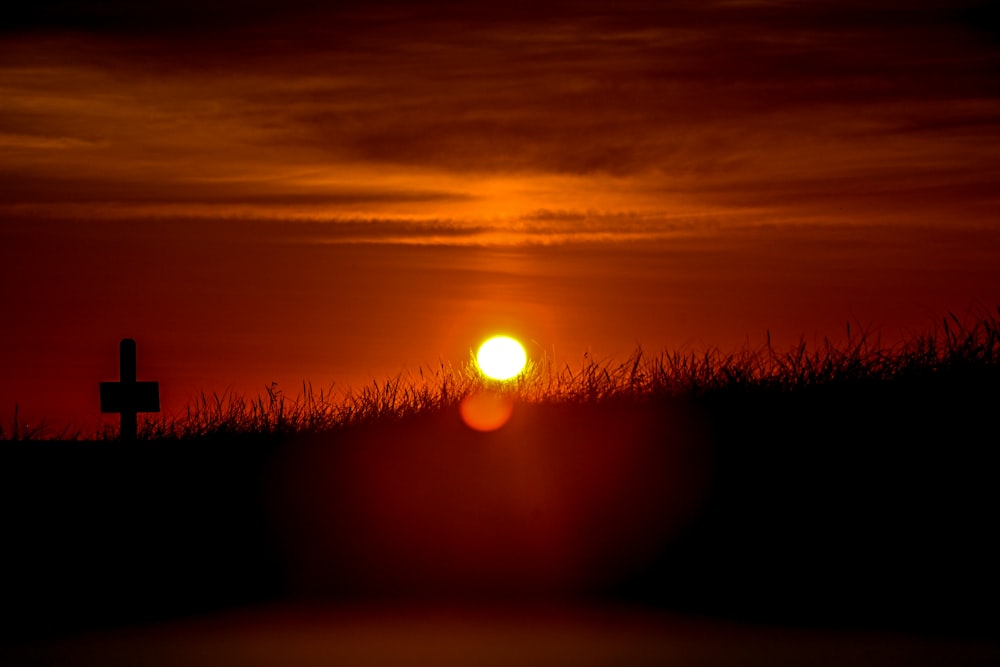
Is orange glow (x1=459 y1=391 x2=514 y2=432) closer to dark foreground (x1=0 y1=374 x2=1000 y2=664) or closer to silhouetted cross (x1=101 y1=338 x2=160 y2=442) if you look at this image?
dark foreground (x1=0 y1=374 x2=1000 y2=664)

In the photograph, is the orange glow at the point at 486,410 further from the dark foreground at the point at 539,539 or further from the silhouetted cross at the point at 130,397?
the silhouetted cross at the point at 130,397

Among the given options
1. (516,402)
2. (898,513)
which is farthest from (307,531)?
(898,513)

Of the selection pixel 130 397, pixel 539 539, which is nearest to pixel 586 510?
pixel 539 539

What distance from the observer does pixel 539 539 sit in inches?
452

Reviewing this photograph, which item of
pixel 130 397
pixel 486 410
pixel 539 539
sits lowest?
pixel 539 539

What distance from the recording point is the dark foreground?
340 inches

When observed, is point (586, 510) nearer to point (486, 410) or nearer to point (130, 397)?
point (486, 410)

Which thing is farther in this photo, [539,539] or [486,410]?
[486,410]

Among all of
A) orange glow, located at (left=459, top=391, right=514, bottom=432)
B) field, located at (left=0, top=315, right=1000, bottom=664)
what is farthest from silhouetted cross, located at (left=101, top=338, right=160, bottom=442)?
orange glow, located at (left=459, top=391, right=514, bottom=432)

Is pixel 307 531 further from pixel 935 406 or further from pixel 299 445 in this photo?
pixel 935 406

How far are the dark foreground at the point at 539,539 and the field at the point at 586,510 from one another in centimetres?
2

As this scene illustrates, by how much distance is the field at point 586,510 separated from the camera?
10.1m

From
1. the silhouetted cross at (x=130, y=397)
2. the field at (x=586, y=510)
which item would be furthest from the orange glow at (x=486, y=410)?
the silhouetted cross at (x=130, y=397)

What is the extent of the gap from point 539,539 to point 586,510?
1.87 ft
